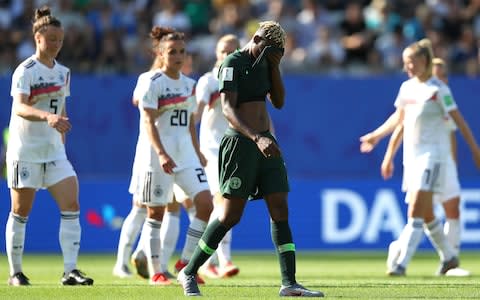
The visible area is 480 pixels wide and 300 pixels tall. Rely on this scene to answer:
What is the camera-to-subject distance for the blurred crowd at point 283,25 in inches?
816

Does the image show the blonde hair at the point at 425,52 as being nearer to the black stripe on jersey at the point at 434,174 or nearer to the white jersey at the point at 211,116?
the black stripe on jersey at the point at 434,174

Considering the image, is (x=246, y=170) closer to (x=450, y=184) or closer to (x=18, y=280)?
(x=18, y=280)

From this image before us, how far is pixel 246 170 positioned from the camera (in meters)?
10.1

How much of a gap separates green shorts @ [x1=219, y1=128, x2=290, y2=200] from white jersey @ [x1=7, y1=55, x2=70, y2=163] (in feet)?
7.88

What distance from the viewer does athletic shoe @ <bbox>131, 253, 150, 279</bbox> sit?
43.8ft

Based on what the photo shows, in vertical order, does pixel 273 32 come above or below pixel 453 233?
above

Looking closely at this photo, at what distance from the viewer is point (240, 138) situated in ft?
33.1

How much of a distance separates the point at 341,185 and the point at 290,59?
313cm

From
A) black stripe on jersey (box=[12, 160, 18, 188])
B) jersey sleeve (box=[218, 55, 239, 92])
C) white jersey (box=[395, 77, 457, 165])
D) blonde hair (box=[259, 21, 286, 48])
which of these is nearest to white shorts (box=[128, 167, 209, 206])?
black stripe on jersey (box=[12, 160, 18, 188])

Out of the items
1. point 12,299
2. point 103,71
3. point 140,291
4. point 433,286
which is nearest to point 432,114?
point 433,286

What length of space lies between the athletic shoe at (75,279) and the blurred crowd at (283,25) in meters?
8.81

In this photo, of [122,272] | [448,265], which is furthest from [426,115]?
[122,272]

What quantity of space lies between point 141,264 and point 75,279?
69.6 inches

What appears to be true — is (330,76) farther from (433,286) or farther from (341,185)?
(433,286)
